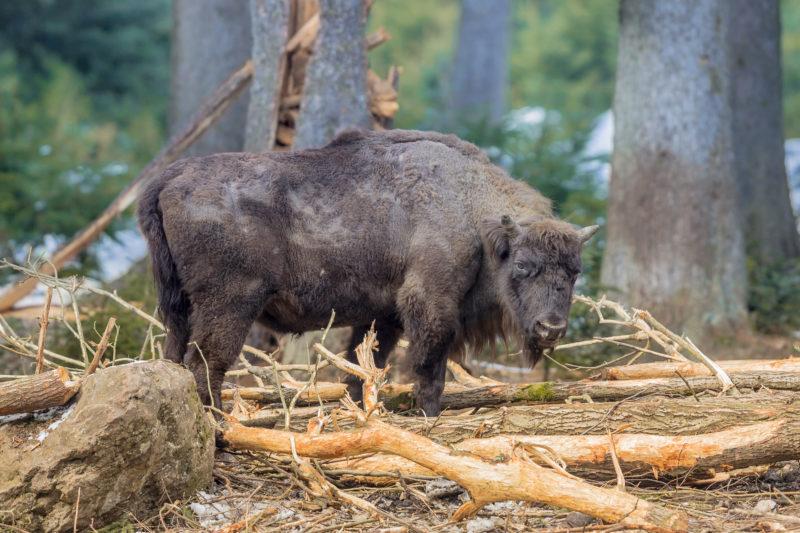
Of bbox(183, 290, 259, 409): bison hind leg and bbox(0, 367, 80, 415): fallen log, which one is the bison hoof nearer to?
bbox(183, 290, 259, 409): bison hind leg

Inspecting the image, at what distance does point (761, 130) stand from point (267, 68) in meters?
6.71

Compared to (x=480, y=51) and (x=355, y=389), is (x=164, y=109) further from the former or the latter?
(x=355, y=389)

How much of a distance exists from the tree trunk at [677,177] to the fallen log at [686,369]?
303 cm

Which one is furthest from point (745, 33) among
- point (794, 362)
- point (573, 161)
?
point (794, 362)

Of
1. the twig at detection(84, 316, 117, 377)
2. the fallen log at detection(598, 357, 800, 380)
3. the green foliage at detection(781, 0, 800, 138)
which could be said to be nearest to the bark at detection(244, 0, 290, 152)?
the fallen log at detection(598, 357, 800, 380)

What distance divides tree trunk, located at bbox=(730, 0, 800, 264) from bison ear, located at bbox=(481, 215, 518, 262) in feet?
22.4

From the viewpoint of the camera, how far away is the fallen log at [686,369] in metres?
6.86

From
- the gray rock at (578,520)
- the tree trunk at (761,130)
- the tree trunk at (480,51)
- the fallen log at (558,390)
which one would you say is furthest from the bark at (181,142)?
the tree trunk at (480,51)

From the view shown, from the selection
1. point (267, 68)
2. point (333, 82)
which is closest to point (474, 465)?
point (333, 82)

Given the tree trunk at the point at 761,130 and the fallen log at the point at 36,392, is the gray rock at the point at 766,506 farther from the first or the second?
the tree trunk at the point at 761,130

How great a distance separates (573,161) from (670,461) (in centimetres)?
1034

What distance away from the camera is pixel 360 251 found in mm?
6953

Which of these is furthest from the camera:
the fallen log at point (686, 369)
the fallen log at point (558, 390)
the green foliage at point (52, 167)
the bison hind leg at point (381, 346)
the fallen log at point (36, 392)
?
the green foliage at point (52, 167)

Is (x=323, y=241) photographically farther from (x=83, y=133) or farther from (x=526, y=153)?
(x=83, y=133)
